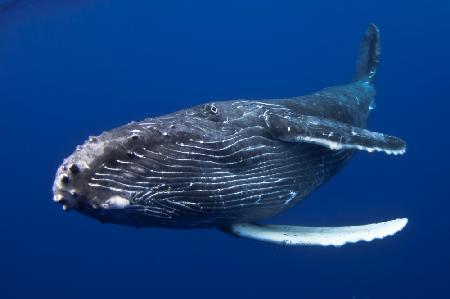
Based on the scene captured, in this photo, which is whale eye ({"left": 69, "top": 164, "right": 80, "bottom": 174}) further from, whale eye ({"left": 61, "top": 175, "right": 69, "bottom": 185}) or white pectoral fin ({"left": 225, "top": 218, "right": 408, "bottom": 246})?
white pectoral fin ({"left": 225, "top": 218, "right": 408, "bottom": 246})

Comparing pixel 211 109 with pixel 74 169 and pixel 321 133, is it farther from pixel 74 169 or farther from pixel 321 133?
pixel 74 169

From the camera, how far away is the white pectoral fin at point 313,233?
6613 mm

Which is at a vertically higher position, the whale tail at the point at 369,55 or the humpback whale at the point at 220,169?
the whale tail at the point at 369,55

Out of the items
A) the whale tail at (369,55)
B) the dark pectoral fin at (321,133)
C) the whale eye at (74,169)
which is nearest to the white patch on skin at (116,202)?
the whale eye at (74,169)

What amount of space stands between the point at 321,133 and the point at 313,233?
1563 mm

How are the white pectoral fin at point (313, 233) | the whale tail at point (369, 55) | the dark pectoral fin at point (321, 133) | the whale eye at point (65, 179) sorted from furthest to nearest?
the whale tail at point (369, 55), the dark pectoral fin at point (321, 133), the white pectoral fin at point (313, 233), the whale eye at point (65, 179)

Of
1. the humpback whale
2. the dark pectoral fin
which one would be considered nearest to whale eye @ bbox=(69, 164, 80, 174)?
the humpback whale

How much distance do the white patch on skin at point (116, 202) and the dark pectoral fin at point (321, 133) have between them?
3042 mm

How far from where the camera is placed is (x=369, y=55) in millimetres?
14594

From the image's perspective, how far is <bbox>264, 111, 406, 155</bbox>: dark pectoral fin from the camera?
709 centimetres

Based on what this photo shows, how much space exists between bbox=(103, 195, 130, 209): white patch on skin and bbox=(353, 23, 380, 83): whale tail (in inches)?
437

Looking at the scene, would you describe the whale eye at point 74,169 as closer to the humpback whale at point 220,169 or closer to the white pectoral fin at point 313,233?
the humpback whale at point 220,169
